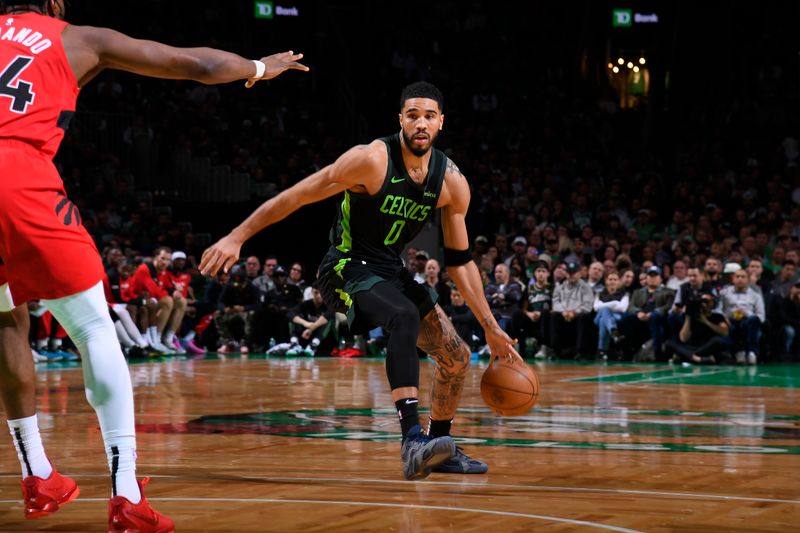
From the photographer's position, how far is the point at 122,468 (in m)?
4.19

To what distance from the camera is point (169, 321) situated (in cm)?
1753

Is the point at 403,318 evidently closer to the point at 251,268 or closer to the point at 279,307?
the point at 279,307

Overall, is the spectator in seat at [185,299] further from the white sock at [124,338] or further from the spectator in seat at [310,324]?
the spectator in seat at [310,324]

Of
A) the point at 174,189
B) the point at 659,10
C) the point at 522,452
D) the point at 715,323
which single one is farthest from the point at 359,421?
the point at 659,10

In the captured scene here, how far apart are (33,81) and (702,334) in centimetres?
1294

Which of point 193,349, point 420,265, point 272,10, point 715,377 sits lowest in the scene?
point 193,349

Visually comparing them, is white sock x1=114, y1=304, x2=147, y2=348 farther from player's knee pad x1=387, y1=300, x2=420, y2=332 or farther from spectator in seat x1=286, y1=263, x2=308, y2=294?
player's knee pad x1=387, y1=300, x2=420, y2=332

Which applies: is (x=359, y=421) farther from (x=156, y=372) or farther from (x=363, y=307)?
(x=156, y=372)

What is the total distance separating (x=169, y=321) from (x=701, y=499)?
1328cm

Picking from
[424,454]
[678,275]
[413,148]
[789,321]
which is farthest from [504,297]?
[424,454]

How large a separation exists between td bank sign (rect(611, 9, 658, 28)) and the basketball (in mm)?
21997

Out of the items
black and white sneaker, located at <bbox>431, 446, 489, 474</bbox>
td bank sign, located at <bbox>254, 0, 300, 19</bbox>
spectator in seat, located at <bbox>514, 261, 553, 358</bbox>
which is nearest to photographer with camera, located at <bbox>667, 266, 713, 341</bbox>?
spectator in seat, located at <bbox>514, 261, 553, 358</bbox>

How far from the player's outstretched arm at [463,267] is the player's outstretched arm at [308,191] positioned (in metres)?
0.44

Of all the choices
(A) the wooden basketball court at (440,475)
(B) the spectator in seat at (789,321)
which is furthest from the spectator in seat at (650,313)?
(A) the wooden basketball court at (440,475)
